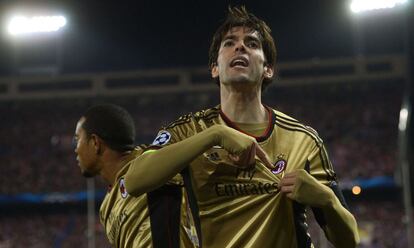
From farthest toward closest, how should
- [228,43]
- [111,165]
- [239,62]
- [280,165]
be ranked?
1. [111,165]
2. [228,43]
3. [239,62]
4. [280,165]

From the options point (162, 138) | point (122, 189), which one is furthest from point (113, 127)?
point (162, 138)

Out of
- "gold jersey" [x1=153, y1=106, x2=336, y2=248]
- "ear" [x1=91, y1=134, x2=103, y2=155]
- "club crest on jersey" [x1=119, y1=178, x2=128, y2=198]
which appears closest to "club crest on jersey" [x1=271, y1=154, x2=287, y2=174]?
"gold jersey" [x1=153, y1=106, x2=336, y2=248]

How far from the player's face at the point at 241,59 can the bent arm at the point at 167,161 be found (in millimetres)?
393

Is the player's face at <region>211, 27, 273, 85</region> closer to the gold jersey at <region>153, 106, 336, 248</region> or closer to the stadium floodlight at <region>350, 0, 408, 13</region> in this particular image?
the gold jersey at <region>153, 106, 336, 248</region>

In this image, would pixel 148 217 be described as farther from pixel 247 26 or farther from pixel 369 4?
pixel 369 4

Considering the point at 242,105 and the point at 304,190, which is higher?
the point at 242,105

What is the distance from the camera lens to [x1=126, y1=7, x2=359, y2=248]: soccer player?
8.40 feet

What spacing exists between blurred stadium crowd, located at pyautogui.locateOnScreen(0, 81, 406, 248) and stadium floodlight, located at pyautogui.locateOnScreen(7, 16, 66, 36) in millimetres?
3510

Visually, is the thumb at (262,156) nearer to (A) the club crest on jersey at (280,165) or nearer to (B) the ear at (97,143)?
(A) the club crest on jersey at (280,165)

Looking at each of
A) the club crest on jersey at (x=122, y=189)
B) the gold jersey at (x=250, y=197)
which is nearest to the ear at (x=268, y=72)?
the gold jersey at (x=250, y=197)

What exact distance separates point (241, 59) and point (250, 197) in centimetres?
65

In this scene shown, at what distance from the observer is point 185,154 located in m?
2.55

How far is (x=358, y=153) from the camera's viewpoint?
2470 centimetres

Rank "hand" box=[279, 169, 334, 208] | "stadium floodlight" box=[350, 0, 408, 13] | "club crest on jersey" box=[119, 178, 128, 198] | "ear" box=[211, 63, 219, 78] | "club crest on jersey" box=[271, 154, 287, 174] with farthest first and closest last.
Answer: "stadium floodlight" box=[350, 0, 408, 13] → "club crest on jersey" box=[119, 178, 128, 198] → "ear" box=[211, 63, 219, 78] → "club crest on jersey" box=[271, 154, 287, 174] → "hand" box=[279, 169, 334, 208]
